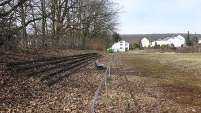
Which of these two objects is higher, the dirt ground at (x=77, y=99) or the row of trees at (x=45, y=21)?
the row of trees at (x=45, y=21)

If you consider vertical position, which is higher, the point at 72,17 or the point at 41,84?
the point at 72,17

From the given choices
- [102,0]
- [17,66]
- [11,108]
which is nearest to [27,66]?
[17,66]

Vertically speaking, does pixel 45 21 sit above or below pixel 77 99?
above

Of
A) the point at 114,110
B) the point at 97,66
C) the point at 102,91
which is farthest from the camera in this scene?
the point at 97,66

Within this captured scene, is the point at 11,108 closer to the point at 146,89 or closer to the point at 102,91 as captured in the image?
the point at 102,91

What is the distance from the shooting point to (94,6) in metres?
38.7

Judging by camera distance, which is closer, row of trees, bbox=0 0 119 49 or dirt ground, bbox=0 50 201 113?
dirt ground, bbox=0 50 201 113

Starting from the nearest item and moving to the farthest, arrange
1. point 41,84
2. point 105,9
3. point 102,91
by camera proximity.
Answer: point 41,84
point 102,91
point 105,9

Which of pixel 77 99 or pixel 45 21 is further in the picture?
pixel 45 21

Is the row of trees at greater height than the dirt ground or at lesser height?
greater

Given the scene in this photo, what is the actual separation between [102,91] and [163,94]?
8.20 ft

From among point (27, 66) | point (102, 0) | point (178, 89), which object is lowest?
point (178, 89)

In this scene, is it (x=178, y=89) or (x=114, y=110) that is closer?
(x=114, y=110)

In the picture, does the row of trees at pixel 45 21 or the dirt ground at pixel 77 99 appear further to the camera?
the row of trees at pixel 45 21
